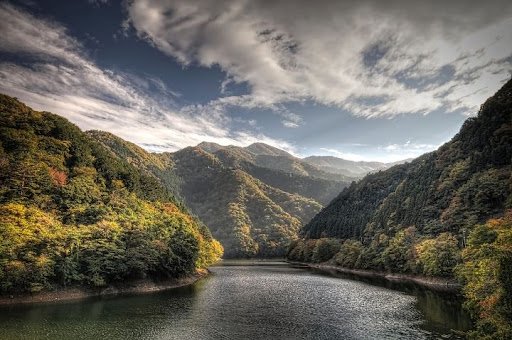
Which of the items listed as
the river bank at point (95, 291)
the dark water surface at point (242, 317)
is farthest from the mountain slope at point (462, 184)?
the river bank at point (95, 291)

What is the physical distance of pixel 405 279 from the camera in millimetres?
116688

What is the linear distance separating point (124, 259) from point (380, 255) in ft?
322

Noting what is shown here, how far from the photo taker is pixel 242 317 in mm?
56906

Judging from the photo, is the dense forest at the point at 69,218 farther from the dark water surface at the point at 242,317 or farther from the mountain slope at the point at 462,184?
the mountain slope at the point at 462,184

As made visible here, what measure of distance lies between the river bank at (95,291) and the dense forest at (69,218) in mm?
1452

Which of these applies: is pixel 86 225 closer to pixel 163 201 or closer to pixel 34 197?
pixel 34 197

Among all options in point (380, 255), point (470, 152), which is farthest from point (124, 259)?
point (470, 152)

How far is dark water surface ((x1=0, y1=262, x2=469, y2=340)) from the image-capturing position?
46656 mm

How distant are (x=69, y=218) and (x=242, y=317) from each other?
2122 inches

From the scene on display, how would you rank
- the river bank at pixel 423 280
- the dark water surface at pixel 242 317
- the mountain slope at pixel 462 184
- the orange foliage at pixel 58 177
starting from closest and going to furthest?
the dark water surface at pixel 242 317
the river bank at pixel 423 280
the orange foliage at pixel 58 177
the mountain slope at pixel 462 184

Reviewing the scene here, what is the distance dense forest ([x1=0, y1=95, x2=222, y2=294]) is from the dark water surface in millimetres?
8691

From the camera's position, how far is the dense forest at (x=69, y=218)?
227 feet

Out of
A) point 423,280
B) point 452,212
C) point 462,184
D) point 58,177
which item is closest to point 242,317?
point 58,177

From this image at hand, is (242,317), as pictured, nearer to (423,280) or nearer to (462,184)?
(423,280)
